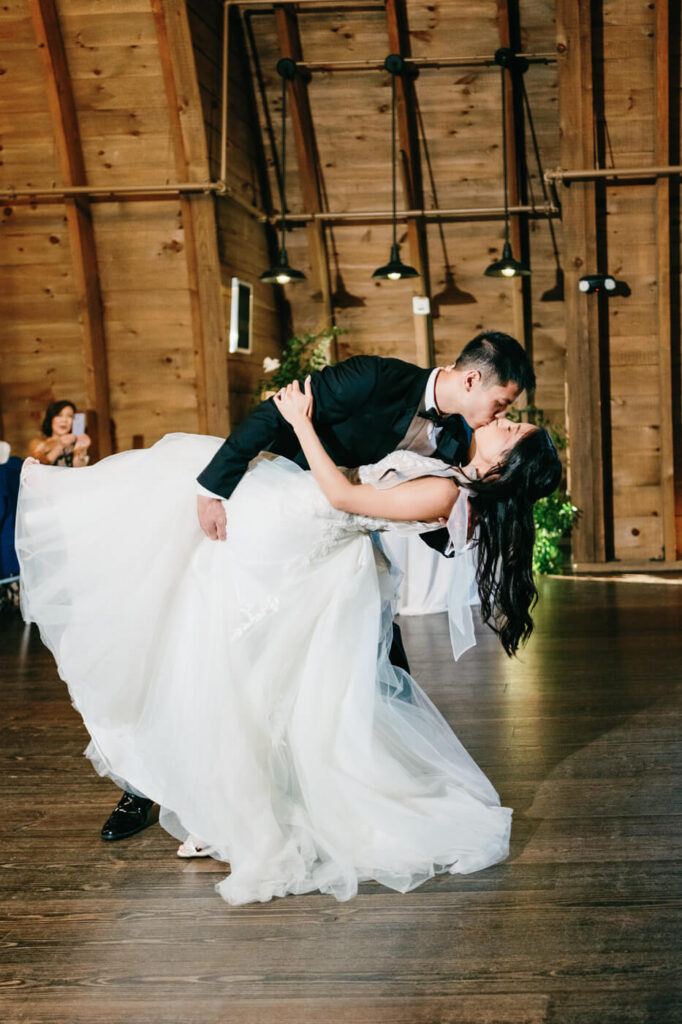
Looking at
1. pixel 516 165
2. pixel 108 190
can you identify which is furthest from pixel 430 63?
pixel 108 190

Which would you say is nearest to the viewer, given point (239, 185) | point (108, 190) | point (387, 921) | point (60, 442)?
point (387, 921)

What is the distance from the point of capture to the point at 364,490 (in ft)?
8.07

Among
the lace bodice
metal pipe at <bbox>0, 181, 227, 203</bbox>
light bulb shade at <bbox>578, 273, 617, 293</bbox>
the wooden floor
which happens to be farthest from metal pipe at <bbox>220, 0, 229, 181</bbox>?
the lace bodice

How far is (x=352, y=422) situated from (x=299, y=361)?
20.0 feet

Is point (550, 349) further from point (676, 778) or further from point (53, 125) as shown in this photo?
point (676, 778)

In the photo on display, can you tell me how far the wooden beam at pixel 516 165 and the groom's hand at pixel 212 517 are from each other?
6.67m

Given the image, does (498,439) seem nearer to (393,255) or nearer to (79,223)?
(393,255)

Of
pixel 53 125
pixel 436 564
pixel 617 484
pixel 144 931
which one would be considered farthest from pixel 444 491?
pixel 53 125

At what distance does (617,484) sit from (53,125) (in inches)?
209

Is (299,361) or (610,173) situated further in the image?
(299,361)

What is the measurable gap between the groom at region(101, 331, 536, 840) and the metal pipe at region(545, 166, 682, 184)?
5.32m

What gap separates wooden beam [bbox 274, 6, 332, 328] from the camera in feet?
26.3

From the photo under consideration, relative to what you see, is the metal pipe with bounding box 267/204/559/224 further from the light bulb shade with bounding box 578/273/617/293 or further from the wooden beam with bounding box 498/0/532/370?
the light bulb shade with bounding box 578/273/617/293

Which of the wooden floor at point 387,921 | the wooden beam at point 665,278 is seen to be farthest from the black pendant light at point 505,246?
the wooden floor at point 387,921
